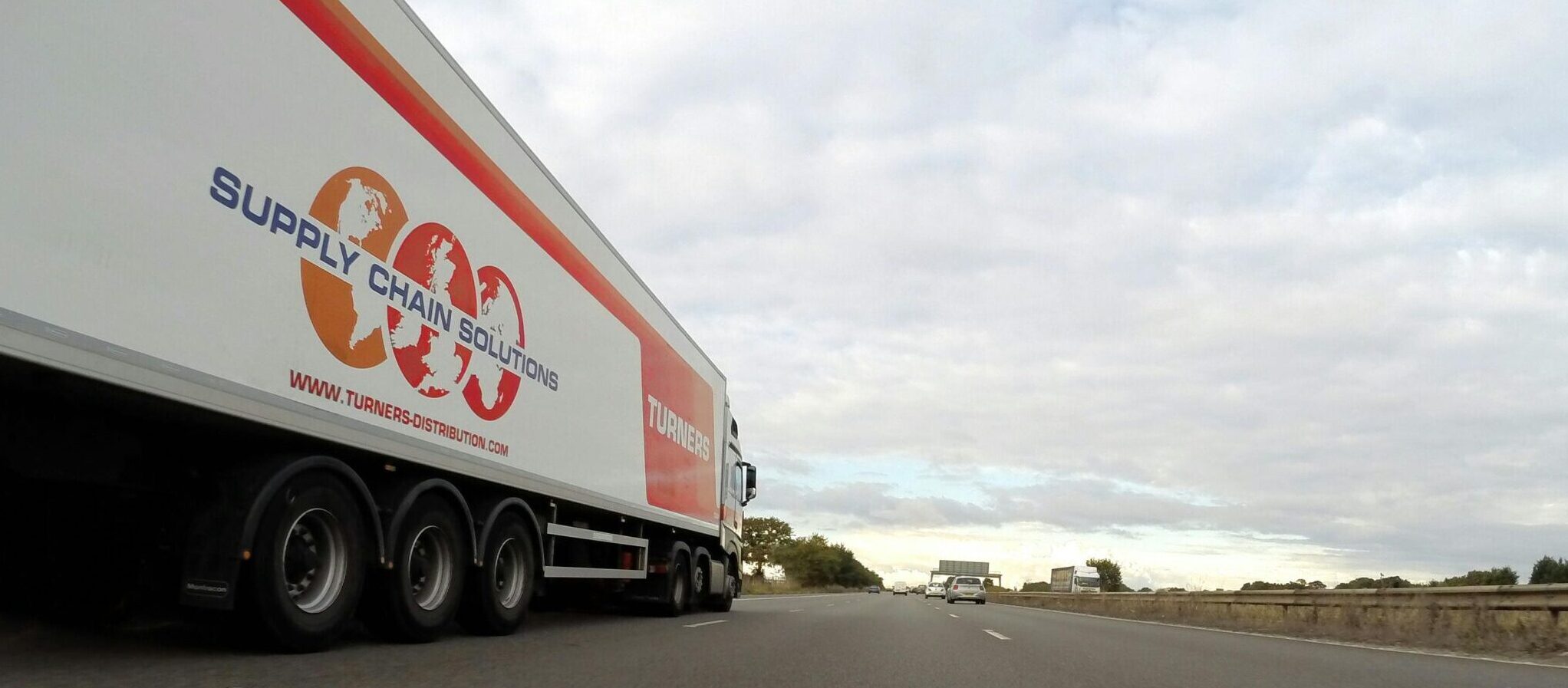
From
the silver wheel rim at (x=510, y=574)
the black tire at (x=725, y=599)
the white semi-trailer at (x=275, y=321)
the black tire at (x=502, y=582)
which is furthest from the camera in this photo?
the black tire at (x=725, y=599)

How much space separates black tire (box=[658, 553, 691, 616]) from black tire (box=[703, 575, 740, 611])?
6.35ft

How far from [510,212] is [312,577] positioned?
138 inches

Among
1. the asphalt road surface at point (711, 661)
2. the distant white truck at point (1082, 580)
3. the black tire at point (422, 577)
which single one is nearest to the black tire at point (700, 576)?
the asphalt road surface at point (711, 661)

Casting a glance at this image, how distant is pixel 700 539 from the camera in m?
17.9

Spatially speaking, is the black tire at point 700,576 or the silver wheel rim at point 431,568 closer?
the silver wheel rim at point 431,568

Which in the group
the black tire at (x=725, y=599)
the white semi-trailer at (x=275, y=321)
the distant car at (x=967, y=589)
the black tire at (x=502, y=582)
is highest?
the white semi-trailer at (x=275, y=321)

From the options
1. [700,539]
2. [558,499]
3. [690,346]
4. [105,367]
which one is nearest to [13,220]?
[105,367]

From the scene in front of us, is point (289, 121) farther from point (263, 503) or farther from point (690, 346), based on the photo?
point (690, 346)

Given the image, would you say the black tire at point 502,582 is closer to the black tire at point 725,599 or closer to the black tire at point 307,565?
the black tire at point 307,565

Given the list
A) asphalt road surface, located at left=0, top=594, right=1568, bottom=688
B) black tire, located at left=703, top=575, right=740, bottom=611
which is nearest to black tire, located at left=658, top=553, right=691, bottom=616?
asphalt road surface, located at left=0, top=594, right=1568, bottom=688

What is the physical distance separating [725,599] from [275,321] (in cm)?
1394

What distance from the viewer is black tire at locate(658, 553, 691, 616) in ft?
48.9

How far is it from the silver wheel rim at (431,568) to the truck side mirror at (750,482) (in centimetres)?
1251

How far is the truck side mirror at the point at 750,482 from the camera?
20666mm
